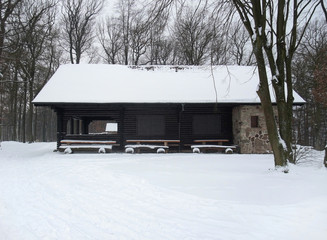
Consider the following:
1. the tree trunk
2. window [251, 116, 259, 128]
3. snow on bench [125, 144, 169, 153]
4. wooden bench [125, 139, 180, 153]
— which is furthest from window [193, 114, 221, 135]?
the tree trunk

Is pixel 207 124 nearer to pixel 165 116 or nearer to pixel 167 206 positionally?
pixel 165 116

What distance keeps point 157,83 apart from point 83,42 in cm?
1515

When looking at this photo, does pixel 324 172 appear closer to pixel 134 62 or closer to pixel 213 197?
pixel 213 197

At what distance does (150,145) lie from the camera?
15.4m

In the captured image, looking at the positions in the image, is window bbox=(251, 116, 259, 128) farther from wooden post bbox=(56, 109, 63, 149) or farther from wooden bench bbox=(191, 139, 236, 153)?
wooden post bbox=(56, 109, 63, 149)

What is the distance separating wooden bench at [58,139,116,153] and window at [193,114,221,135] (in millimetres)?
4930

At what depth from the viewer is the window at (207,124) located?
53.2 ft

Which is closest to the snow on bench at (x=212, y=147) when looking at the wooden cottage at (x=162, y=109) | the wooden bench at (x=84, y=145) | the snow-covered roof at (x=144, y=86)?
the wooden cottage at (x=162, y=109)

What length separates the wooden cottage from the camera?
14969mm

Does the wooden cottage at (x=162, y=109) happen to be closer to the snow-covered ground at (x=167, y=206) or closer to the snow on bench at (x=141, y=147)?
the snow on bench at (x=141, y=147)

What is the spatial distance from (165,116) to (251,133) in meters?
4.95

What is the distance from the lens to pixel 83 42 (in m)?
28.3

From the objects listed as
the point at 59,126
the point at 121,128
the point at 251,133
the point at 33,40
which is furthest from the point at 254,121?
the point at 33,40

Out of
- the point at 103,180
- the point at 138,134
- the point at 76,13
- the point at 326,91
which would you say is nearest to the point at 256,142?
the point at 326,91
